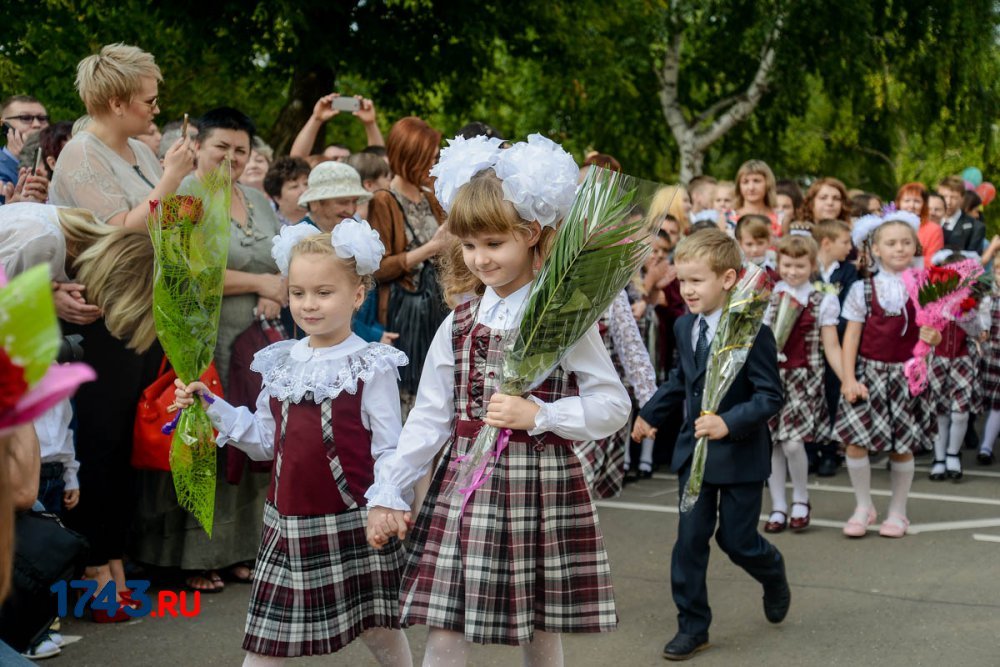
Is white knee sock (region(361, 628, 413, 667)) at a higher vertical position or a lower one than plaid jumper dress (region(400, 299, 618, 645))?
lower

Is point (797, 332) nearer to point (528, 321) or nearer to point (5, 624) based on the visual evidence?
point (528, 321)

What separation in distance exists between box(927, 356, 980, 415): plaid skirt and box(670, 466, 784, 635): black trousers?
435 centimetres

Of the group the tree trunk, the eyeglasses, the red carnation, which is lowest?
the red carnation

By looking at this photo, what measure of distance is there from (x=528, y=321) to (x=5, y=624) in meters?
1.64

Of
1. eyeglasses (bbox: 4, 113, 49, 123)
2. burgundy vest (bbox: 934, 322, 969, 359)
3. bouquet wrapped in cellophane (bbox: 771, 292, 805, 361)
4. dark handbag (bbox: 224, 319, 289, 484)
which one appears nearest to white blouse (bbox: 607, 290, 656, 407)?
bouquet wrapped in cellophane (bbox: 771, 292, 805, 361)

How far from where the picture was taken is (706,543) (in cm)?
516

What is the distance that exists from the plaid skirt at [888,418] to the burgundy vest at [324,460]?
4.07 m

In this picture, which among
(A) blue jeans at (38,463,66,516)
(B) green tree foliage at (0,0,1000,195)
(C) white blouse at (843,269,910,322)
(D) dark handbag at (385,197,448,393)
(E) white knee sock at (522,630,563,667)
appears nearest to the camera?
(E) white knee sock at (522,630,563,667)

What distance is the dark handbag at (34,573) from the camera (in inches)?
123

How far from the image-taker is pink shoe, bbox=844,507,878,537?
7.11 m

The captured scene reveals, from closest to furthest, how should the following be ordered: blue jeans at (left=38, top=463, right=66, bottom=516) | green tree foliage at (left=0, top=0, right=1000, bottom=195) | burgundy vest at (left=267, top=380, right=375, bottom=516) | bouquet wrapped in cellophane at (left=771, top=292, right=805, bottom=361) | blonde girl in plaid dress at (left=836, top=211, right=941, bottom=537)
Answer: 1. burgundy vest at (left=267, top=380, right=375, bottom=516)
2. blue jeans at (left=38, top=463, right=66, bottom=516)
3. bouquet wrapped in cellophane at (left=771, top=292, right=805, bottom=361)
4. blonde girl in plaid dress at (left=836, top=211, right=941, bottom=537)
5. green tree foliage at (left=0, top=0, right=1000, bottom=195)

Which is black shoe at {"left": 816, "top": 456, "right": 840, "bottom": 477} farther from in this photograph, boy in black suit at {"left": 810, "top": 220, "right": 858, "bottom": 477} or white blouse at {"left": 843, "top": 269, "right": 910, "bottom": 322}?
white blouse at {"left": 843, "top": 269, "right": 910, "bottom": 322}

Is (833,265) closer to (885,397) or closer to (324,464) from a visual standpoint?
(885,397)

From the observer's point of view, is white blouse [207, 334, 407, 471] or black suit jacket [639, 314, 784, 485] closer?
white blouse [207, 334, 407, 471]
